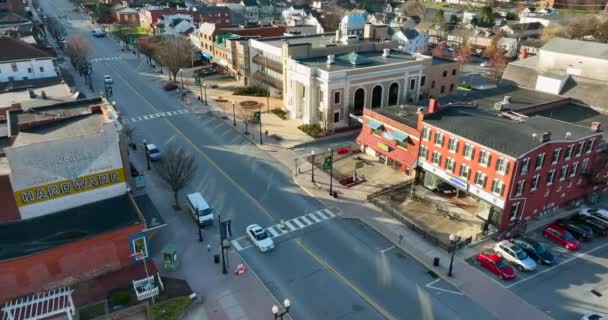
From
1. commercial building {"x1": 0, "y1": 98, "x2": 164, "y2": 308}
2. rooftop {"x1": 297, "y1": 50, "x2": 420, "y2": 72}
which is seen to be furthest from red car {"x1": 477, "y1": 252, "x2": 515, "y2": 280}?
rooftop {"x1": 297, "y1": 50, "x2": 420, "y2": 72}

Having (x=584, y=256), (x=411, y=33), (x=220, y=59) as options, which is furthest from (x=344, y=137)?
(x=411, y=33)

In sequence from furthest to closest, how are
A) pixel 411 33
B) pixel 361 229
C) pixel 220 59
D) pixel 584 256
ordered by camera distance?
pixel 411 33 < pixel 220 59 < pixel 361 229 < pixel 584 256

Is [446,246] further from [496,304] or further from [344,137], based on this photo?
[344,137]

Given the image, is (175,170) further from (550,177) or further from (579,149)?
(579,149)

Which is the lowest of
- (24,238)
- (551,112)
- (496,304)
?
(496,304)

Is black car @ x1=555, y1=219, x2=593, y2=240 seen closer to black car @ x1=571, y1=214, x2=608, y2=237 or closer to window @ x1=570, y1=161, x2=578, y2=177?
black car @ x1=571, y1=214, x2=608, y2=237
